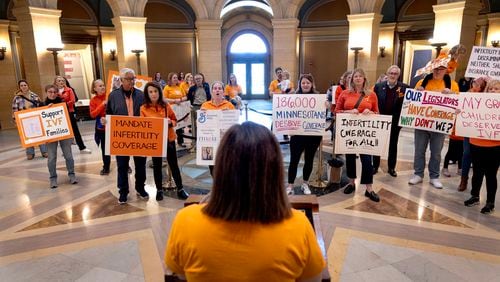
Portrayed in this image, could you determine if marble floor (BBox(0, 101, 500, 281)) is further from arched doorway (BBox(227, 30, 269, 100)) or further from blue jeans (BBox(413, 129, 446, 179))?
arched doorway (BBox(227, 30, 269, 100))

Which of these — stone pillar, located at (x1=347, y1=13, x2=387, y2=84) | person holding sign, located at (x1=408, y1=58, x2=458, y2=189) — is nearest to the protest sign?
person holding sign, located at (x1=408, y1=58, x2=458, y2=189)

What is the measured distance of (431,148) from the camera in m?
5.39

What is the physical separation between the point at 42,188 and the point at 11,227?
148 cm

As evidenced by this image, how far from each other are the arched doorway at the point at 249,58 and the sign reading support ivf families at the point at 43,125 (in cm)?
1607

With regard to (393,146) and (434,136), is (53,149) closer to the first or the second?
(393,146)

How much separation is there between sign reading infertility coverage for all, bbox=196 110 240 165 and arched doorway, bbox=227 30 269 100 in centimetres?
1666

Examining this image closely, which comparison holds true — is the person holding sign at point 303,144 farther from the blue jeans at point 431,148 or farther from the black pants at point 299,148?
the blue jeans at point 431,148

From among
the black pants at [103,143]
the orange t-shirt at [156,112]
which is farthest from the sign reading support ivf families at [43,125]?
the orange t-shirt at [156,112]

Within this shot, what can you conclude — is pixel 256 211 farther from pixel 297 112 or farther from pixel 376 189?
pixel 376 189

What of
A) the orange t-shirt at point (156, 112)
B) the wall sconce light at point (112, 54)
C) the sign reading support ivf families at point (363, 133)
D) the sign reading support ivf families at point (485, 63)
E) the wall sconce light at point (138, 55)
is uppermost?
the wall sconce light at point (112, 54)

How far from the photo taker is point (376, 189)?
539cm

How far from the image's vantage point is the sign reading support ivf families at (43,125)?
5.42m

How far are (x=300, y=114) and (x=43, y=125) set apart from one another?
13.6 feet

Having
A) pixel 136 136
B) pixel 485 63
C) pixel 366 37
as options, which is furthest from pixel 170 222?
pixel 366 37
